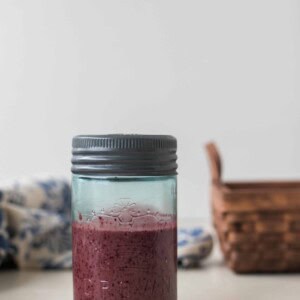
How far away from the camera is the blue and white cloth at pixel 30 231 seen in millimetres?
935

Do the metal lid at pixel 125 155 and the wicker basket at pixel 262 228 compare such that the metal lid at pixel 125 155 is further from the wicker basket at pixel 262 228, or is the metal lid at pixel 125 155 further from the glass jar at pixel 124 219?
the wicker basket at pixel 262 228

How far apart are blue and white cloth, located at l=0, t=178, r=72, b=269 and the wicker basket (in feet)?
0.85

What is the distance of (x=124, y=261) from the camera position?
1.94ft

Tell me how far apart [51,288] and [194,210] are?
0.80 metres

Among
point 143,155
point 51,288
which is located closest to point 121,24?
point 51,288

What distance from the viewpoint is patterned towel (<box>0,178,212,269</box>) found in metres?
0.94

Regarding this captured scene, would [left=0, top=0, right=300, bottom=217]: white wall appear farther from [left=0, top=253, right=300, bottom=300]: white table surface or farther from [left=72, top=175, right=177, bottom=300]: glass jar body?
[left=72, top=175, right=177, bottom=300]: glass jar body

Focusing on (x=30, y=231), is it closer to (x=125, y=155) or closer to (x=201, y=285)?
(x=201, y=285)

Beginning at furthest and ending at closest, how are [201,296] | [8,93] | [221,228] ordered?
1. [8,93]
2. [221,228]
3. [201,296]

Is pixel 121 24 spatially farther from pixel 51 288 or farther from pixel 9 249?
pixel 51 288

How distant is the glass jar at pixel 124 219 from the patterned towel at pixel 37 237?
1.03ft

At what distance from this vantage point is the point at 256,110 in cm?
159

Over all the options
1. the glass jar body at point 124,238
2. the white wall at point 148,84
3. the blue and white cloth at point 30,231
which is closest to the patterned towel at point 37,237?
the blue and white cloth at point 30,231

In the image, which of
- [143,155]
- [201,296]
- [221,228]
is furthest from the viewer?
[221,228]
